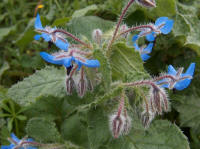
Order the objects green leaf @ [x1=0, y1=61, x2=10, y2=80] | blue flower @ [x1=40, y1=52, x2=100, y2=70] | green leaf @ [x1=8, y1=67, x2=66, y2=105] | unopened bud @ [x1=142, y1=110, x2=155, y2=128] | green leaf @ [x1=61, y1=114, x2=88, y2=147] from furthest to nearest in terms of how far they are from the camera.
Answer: green leaf @ [x1=0, y1=61, x2=10, y2=80] → green leaf @ [x1=61, y1=114, x2=88, y2=147] → green leaf @ [x1=8, y1=67, x2=66, y2=105] → unopened bud @ [x1=142, y1=110, x2=155, y2=128] → blue flower @ [x1=40, y1=52, x2=100, y2=70]

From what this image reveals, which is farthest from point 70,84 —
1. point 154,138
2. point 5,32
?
point 5,32

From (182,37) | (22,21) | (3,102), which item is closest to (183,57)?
(182,37)

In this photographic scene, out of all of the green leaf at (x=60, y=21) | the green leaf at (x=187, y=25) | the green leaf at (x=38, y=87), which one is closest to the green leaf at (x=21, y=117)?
the green leaf at (x=38, y=87)

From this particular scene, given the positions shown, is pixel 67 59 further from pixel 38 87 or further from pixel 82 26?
pixel 82 26

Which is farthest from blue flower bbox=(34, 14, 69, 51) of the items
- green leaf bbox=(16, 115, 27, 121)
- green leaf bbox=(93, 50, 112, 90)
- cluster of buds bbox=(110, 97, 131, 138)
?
green leaf bbox=(16, 115, 27, 121)

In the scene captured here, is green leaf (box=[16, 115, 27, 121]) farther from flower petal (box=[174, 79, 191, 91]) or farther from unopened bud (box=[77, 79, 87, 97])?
flower petal (box=[174, 79, 191, 91])

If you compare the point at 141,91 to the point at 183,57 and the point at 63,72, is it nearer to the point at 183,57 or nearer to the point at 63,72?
the point at 63,72
